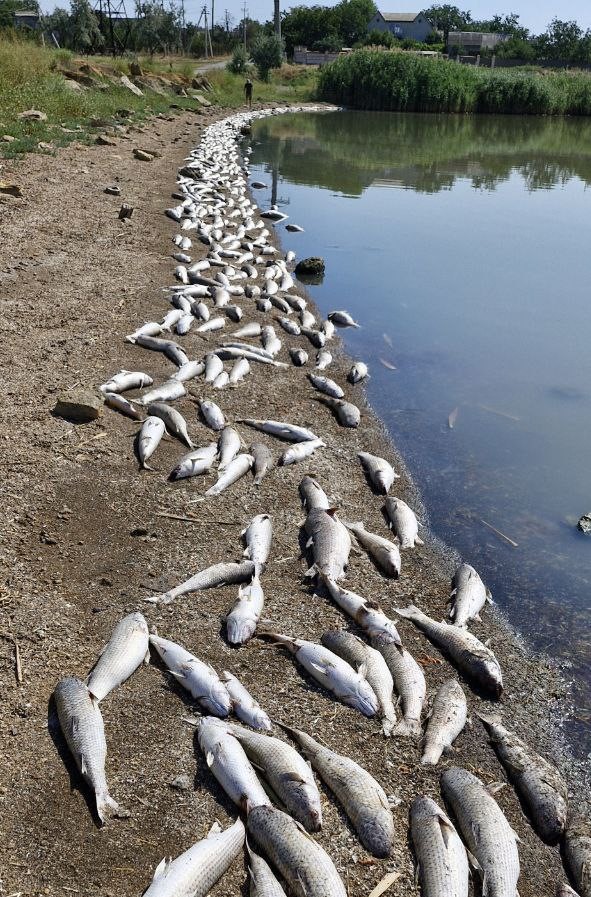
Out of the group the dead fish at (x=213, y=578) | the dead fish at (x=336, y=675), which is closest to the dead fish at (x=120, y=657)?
the dead fish at (x=213, y=578)

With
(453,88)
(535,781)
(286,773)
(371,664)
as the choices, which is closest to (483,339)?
(371,664)

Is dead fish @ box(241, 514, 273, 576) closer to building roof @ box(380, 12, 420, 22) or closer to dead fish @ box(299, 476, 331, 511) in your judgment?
dead fish @ box(299, 476, 331, 511)

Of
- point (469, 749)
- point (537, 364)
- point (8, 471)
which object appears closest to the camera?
point (469, 749)

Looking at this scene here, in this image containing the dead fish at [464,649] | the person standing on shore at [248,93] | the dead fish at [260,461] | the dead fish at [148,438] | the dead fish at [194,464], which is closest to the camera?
the dead fish at [464,649]

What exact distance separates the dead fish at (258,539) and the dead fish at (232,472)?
55 cm

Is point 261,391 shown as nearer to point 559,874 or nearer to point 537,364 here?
point 537,364

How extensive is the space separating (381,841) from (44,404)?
5.18 m

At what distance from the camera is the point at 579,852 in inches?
153

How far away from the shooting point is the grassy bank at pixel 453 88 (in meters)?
48.0

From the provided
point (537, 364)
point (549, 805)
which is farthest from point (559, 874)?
point (537, 364)

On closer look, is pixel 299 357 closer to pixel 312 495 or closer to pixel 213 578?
pixel 312 495

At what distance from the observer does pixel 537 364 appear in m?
11.0

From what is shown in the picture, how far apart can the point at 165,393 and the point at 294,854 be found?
5.45 m

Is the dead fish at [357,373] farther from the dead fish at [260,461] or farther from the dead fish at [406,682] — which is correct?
the dead fish at [406,682]
